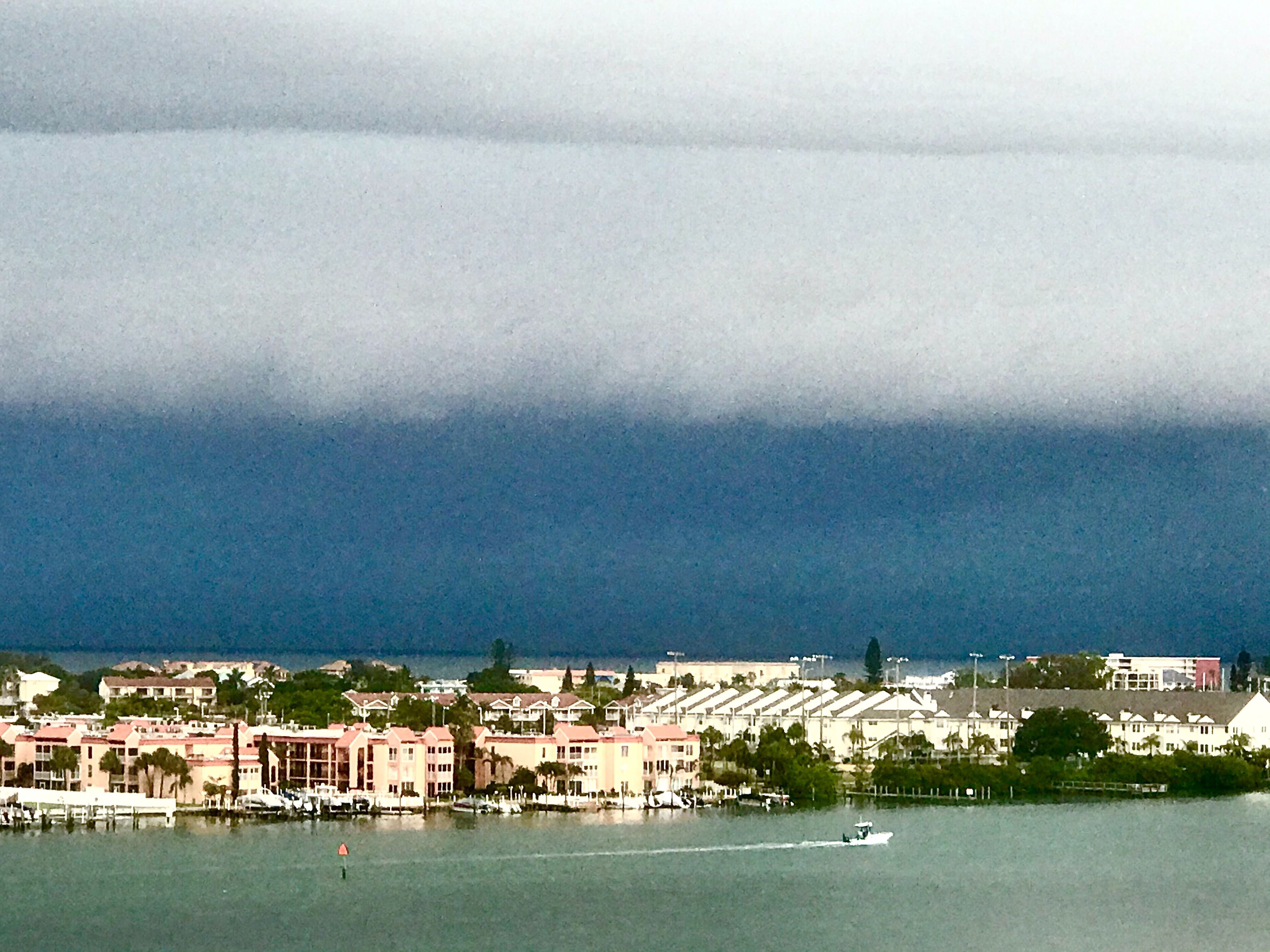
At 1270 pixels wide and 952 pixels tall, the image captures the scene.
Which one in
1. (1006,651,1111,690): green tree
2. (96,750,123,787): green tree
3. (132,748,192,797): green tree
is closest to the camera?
(132,748,192,797): green tree

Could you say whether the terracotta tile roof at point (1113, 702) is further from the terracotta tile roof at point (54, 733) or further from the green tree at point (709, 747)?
the terracotta tile roof at point (54, 733)

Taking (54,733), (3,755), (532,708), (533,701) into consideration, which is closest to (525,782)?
(54,733)

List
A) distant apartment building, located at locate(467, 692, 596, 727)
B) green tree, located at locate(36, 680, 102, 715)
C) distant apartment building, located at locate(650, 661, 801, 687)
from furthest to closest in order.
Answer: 1. distant apartment building, located at locate(650, 661, 801, 687)
2. green tree, located at locate(36, 680, 102, 715)
3. distant apartment building, located at locate(467, 692, 596, 727)

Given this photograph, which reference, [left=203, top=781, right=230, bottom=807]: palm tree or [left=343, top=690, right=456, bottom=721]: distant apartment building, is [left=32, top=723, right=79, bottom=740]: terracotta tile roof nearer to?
[left=203, top=781, right=230, bottom=807]: palm tree

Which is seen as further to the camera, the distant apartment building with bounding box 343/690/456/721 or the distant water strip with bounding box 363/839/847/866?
the distant apartment building with bounding box 343/690/456/721

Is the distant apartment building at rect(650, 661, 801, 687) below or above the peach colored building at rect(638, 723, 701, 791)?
above

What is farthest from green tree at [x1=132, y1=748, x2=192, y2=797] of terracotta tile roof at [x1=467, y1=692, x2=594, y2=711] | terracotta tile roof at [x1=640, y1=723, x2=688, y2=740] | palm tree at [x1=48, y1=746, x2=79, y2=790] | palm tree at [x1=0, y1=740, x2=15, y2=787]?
terracotta tile roof at [x1=467, y1=692, x2=594, y2=711]

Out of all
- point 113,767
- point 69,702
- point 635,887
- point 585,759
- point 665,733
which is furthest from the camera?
point 69,702

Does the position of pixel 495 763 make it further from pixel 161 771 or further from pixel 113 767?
pixel 113 767
